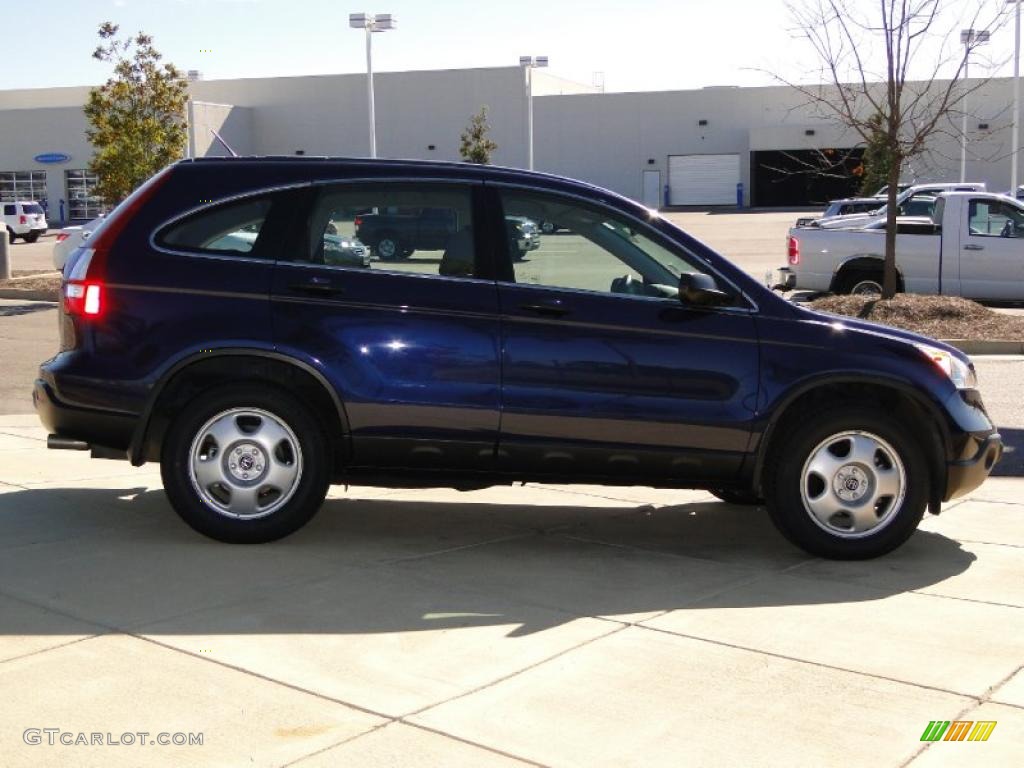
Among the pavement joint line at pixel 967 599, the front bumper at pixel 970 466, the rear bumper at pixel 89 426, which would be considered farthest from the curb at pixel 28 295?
the pavement joint line at pixel 967 599

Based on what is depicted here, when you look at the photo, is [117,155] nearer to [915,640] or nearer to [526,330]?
[526,330]

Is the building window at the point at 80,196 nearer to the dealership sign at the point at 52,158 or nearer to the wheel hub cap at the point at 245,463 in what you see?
the dealership sign at the point at 52,158

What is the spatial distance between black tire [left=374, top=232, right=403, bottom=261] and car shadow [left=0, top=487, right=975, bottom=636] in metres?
1.42

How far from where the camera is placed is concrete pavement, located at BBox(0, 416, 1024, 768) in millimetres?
4277

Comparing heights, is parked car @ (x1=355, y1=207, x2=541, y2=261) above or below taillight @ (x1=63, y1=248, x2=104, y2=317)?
above

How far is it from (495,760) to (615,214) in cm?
328

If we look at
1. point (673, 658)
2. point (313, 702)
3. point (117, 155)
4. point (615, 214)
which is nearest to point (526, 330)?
point (615, 214)

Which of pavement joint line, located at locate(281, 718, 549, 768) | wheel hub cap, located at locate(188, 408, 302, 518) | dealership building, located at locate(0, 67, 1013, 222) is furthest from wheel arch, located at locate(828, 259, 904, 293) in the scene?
dealership building, located at locate(0, 67, 1013, 222)

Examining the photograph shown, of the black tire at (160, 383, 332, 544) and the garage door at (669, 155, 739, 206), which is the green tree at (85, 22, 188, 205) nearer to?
the black tire at (160, 383, 332, 544)

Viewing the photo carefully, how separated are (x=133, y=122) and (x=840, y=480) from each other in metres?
22.7

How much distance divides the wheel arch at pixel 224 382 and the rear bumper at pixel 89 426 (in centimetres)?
7

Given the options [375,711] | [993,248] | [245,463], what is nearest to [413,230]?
[245,463]

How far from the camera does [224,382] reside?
6547mm

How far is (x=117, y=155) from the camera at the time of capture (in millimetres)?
26469
